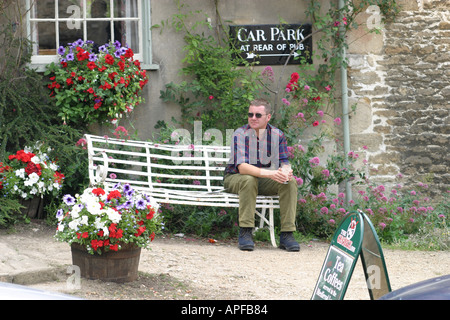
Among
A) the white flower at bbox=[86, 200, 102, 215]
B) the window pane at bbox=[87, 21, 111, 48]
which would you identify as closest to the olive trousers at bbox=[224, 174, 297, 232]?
the white flower at bbox=[86, 200, 102, 215]

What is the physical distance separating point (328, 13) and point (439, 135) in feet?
6.57

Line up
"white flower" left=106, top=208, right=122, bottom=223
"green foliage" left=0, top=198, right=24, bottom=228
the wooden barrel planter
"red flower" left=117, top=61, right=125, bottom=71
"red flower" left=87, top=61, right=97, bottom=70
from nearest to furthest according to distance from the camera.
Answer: "white flower" left=106, top=208, right=122, bottom=223, the wooden barrel planter, "green foliage" left=0, top=198, right=24, bottom=228, "red flower" left=87, top=61, right=97, bottom=70, "red flower" left=117, top=61, right=125, bottom=71

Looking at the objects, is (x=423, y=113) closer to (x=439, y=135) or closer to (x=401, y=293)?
(x=439, y=135)

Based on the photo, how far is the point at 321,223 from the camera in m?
6.91

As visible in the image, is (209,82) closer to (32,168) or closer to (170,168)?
(170,168)

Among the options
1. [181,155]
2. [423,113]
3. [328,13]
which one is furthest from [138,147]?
[423,113]

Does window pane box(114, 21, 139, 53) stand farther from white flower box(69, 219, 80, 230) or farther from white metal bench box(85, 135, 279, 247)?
white flower box(69, 219, 80, 230)

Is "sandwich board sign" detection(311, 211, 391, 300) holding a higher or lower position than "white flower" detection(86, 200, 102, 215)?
lower

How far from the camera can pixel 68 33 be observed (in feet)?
24.0

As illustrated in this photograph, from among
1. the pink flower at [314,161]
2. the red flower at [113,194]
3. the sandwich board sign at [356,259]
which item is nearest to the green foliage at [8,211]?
the red flower at [113,194]

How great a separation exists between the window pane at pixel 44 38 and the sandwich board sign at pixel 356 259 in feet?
16.2

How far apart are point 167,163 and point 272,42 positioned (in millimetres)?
1894

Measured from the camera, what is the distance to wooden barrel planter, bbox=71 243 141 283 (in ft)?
14.3
